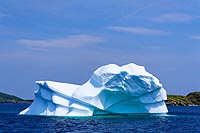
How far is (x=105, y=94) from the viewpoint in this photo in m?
53.9

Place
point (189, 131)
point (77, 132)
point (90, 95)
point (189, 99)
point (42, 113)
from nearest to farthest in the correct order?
point (77, 132)
point (189, 131)
point (90, 95)
point (42, 113)
point (189, 99)

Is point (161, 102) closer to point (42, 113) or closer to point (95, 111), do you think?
point (95, 111)

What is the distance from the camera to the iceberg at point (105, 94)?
172 feet

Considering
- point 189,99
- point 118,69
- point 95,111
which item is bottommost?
point 95,111

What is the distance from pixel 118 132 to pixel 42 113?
65.5 feet

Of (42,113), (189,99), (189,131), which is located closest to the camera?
(189,131)

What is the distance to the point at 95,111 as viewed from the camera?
188 feet

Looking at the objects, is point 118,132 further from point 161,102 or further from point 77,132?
point 161,102

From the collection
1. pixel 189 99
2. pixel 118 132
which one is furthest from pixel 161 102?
pixel 189 99

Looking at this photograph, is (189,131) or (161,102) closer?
(189,131)

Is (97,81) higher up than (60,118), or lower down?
higher up

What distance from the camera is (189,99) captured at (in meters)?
189

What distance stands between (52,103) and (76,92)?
3.15 metres

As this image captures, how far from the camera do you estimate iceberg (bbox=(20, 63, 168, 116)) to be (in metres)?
52.4
